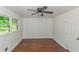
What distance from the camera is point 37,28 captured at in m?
10.3

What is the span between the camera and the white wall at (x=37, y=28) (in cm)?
1023

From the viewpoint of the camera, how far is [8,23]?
5.54 meters

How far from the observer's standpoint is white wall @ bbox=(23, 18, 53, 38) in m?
10.2

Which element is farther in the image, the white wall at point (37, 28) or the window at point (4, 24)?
the white wall at point (37, 28)

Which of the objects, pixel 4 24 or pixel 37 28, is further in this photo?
pixel 37 28

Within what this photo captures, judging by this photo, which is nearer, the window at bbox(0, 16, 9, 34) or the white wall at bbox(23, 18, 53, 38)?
the window at bbox(0, 16, 9, 34)

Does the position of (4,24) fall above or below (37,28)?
above
